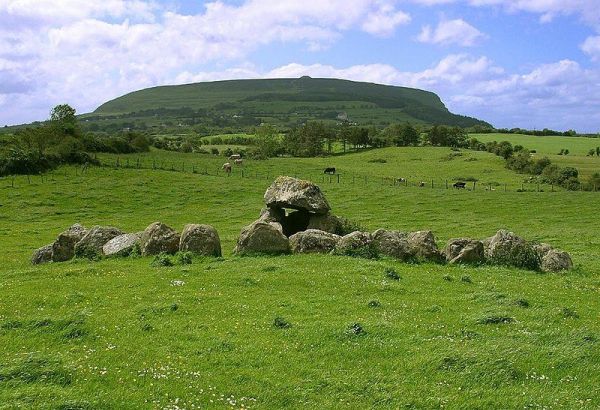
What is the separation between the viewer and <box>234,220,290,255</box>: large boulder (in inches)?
1117

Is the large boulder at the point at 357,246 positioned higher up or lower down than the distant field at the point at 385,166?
lower down

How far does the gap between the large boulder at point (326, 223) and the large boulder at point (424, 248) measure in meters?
8.42

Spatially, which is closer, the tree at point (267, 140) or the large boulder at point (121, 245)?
the large boulder at point (121, 245)

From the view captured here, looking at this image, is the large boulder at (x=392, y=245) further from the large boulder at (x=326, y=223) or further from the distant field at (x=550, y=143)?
the distant field at (x=550, y=143)

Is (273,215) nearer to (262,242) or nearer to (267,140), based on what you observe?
(262,242)

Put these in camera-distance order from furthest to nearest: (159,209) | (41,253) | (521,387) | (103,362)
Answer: (159,209), (41,253), (103,362), (521,387)

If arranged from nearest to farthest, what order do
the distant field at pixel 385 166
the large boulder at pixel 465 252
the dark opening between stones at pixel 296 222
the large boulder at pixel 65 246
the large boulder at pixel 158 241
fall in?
the large boulder at pixel 465 252
the large boulder at pixel 158 241
the large boulder at pixel 65 246
the dark opening between stones at pixel 296 222
the distant field at pixel 385 166

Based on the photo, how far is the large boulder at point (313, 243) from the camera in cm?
2852

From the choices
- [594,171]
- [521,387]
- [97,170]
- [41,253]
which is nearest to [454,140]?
[594,171]

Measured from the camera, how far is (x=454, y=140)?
6137 inches

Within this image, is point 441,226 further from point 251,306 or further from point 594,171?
A: point 594,171

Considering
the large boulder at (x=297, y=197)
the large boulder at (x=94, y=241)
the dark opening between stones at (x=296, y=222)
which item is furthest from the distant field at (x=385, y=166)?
the large boulder at (x=94, y=241)

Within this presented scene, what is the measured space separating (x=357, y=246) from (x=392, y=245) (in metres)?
1.80

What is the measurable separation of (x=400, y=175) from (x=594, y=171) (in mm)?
36680
